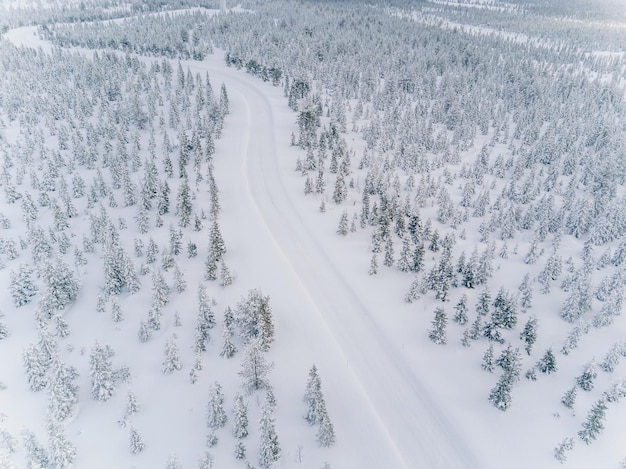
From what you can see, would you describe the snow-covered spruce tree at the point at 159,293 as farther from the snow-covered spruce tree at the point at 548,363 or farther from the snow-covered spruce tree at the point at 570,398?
the snow-covered spruce tree at the point at 570,398

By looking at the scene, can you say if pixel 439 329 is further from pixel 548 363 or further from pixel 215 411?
pixel 215 411

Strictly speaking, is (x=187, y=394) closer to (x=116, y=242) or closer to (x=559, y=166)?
(x=116, y=242)

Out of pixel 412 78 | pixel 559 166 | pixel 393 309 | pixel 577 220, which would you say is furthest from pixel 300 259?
pixel 412 78

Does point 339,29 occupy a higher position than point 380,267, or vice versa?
point 339,29

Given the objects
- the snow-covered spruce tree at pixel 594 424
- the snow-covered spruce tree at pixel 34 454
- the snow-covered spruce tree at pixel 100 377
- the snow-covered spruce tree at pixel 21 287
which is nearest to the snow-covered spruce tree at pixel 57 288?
the snow-covered spruce tree at pixel 21 287

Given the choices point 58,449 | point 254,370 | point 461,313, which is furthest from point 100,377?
point 461,313

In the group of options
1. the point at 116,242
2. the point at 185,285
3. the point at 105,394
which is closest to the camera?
the point at 105,394

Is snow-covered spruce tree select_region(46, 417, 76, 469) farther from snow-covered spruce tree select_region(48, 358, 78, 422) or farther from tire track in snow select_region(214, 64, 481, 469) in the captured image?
tire track in snow select_region(214, 64, 481, 469)
